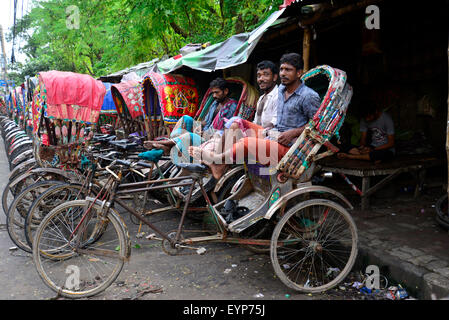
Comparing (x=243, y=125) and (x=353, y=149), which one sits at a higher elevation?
(x=243, y=125)

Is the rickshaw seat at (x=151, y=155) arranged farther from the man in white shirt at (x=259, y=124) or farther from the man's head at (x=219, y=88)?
the man's head at (x=219, y=88)

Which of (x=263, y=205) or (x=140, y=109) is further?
(x=140, y=109)

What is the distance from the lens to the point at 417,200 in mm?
4996

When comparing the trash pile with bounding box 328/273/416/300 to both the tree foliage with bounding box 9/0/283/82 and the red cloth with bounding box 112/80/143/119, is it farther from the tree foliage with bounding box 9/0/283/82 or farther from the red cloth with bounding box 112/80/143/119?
the red cloth with bounding box 112/80/143/119

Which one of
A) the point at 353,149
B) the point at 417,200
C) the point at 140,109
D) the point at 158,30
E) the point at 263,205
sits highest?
the point at 158,30

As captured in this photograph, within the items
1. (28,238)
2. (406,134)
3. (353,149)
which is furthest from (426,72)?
(28,238)

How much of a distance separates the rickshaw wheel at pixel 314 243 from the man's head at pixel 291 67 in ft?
3.99

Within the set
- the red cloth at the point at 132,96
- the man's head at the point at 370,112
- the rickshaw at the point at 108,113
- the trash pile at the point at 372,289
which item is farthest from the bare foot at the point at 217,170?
the rickshaw at the point at 108,113

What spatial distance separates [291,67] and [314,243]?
5.49 feet

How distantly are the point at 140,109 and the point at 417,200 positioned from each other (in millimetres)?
5750

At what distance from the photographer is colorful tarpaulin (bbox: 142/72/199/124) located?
22.2 ft

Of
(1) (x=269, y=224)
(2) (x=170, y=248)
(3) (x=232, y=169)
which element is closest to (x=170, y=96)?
(3) (x=232, y=169)

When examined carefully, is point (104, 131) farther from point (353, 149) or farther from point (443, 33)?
point (443, 33)

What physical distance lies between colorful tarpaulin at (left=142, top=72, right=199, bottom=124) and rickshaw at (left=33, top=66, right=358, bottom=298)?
11.9 ft
